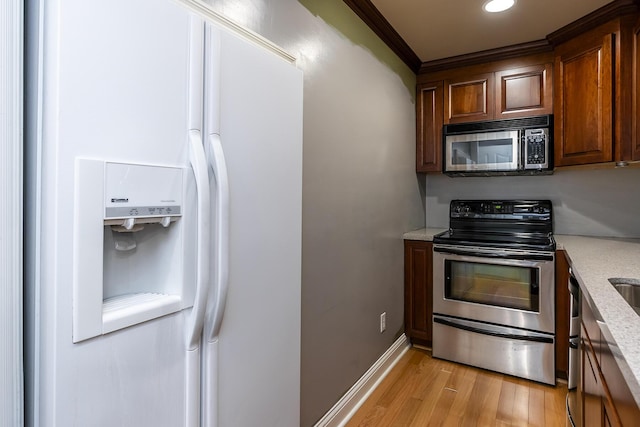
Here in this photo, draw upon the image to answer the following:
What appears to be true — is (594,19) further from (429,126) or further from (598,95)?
(429,126)

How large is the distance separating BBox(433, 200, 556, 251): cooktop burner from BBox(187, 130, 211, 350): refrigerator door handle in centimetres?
221

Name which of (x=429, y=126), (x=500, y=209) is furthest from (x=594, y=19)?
(x=500, y=209)

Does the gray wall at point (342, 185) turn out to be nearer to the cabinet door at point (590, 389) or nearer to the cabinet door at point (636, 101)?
the cabinet door at point (590, 389)

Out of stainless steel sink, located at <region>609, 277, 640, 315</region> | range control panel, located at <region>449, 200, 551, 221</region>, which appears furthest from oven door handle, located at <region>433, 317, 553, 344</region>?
stainless steel sink, located at <region>609, 277, 640, 315</region>

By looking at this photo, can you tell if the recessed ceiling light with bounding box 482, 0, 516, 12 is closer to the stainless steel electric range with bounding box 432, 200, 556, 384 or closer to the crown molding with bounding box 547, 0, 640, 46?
the crown molding with bounding box 547, 0, 640, 46

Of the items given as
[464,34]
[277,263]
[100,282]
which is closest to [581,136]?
[464,34]

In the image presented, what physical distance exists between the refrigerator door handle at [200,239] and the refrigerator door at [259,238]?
0.17 feet

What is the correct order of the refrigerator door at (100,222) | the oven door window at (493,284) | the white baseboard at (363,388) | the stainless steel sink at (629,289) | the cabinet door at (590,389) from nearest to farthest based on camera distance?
the refrigerator door at (100,222)
the cabinet door at (590,389)
the stainless steel sink at (629,289)
the white baseboard at (363,388)
the oven door window at (493,284)

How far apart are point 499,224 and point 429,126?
41.2 inches

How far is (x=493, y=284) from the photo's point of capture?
2.59m

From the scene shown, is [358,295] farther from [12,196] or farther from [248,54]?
[12,196]

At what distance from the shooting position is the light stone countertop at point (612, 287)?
2.66 ft

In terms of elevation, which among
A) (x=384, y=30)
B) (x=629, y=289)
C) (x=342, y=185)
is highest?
(x=384, y=30)

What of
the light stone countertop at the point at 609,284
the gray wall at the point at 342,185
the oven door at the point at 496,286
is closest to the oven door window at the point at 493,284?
the oven door at the point at 496,286
